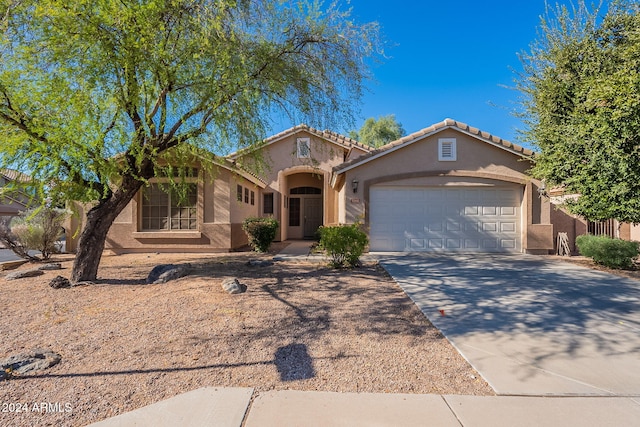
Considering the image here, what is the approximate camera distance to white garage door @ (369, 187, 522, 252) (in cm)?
1151

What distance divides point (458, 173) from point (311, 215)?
32.8ft

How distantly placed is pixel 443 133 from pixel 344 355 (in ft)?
32.5

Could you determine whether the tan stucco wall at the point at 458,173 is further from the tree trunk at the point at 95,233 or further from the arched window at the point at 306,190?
the arched window at the point at 306,190

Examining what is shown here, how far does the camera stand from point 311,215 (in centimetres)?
1977

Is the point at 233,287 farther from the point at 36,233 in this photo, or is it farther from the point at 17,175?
the point at 36,233

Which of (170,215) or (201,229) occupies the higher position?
(170,215)

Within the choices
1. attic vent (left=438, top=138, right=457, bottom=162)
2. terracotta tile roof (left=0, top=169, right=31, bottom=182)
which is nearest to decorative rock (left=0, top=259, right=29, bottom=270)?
terracotta tile roof (left=0, top=169, right=31, bottom=182)

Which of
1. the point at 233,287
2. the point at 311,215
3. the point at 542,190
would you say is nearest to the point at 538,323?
the point at 233,287

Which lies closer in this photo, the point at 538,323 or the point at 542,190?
the point at 538,323

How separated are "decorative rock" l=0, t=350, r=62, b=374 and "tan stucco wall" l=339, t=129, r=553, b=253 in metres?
9.05

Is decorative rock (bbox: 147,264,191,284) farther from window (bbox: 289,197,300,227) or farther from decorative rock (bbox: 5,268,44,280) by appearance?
window (bbox: 289,197,300,227)

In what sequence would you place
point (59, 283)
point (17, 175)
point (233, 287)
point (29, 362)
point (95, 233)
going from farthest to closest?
point (95, 233), point (59, 283), point (233, 287), point (17, 175), point (29, 362)

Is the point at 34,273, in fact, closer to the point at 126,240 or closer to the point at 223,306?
the point at 126,240

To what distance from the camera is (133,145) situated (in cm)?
588
